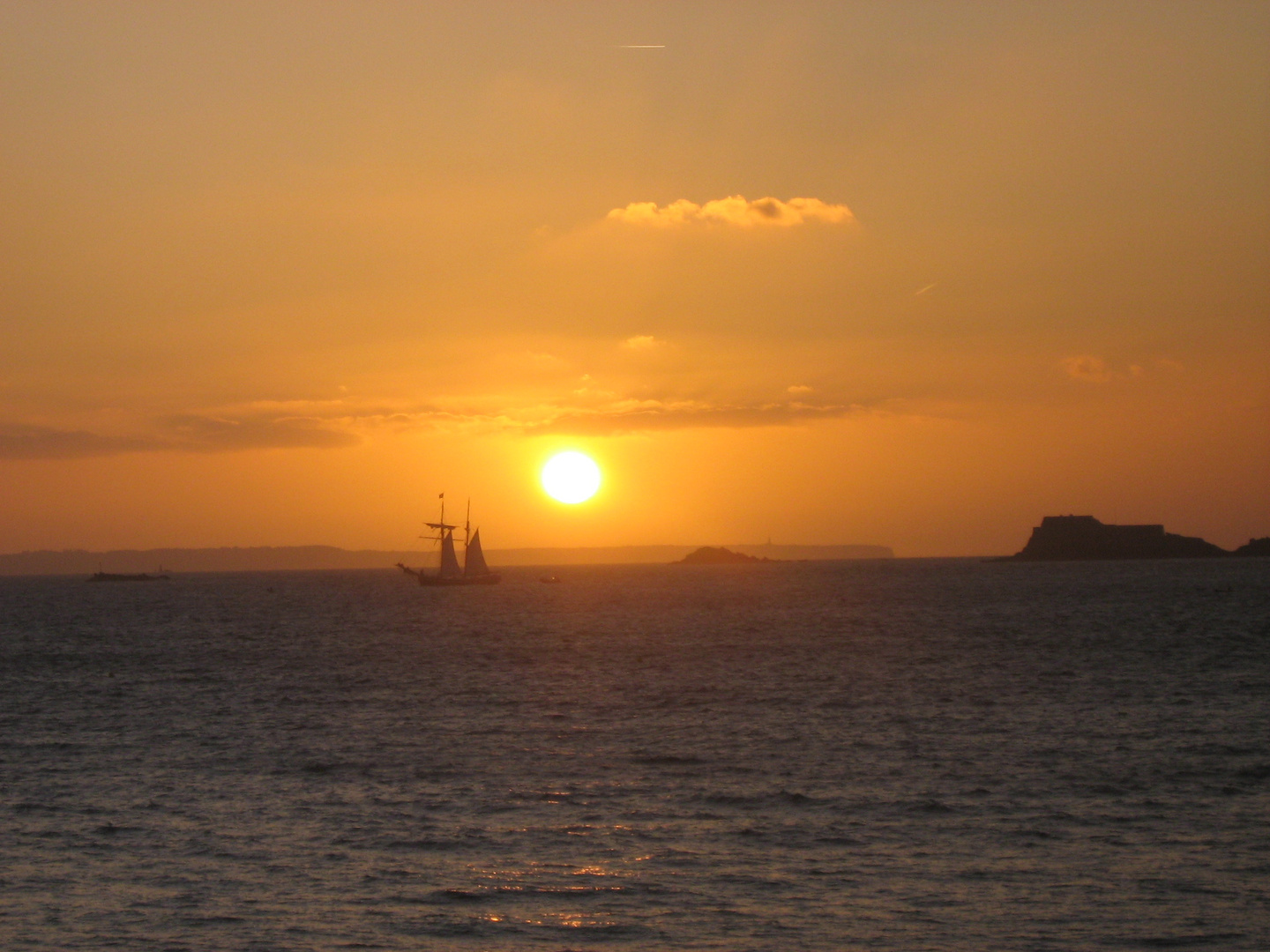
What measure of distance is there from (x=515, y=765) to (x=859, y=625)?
7783 centimetres

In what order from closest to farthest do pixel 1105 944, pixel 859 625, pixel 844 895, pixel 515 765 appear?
1. pixel 1105 944
2. pixel 844 895
3. pixel 515 765
4. pixel 859 625

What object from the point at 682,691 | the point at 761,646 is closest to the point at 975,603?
the point at 761,646

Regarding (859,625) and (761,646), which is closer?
(761,646)

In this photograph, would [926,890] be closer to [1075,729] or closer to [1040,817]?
[1040,817]

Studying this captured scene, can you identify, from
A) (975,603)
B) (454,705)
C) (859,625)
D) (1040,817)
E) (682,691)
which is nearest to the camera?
(1040,817)

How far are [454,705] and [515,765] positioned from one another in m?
17.7

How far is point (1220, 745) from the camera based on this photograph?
42688 millimetres

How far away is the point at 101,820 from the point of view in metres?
32.2

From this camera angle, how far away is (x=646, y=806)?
110ft

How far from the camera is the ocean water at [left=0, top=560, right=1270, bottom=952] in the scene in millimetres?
23406

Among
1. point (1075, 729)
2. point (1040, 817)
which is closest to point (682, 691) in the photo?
point (1075, 729)

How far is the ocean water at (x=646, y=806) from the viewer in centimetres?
2341

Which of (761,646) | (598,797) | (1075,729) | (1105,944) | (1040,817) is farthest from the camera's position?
(761,646)

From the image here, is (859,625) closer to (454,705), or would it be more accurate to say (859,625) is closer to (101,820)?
(454,705)
